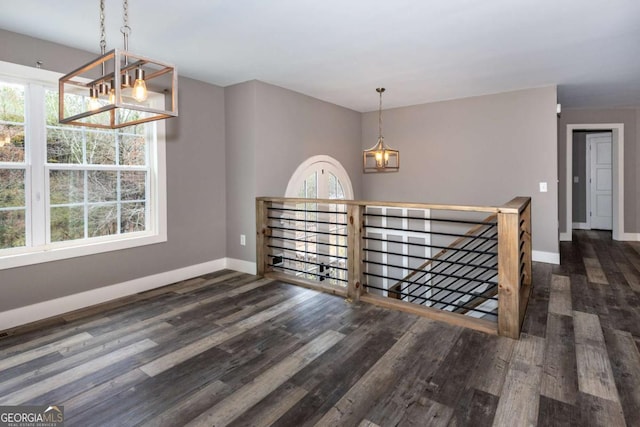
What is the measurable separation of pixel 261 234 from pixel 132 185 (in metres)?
1.47

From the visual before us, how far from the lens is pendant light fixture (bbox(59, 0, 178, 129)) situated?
157cm

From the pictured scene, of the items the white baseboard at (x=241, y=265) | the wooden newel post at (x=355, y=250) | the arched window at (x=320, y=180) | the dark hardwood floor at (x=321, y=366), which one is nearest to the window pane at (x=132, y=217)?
the dark hardwood floor at (x=321, y=366)

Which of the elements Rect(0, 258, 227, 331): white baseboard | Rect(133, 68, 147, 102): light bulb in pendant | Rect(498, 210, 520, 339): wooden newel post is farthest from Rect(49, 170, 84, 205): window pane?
Rect(498, 210, 520, 339): wooden newel post

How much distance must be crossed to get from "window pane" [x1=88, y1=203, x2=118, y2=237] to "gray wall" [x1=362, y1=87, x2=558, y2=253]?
400cm

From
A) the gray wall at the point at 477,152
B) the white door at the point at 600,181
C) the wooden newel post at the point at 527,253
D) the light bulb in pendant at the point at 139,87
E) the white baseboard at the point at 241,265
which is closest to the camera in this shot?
the light bulb in pendant at the point at 139,87

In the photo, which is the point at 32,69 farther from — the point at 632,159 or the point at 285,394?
the point at 632,159

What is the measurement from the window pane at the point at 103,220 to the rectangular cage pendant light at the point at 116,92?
826mm

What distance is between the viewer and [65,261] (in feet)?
10.3

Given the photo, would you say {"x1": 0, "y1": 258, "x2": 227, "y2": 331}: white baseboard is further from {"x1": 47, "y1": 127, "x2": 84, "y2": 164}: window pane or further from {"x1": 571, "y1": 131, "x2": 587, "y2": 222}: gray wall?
{"x1": 571, "y1": 131, "x2": 587, "y2": 222}: gray wall

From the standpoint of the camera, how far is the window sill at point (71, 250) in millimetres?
2842

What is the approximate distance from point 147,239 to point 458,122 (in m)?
4.51

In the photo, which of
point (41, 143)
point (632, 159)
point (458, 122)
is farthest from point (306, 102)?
point (632, 159)

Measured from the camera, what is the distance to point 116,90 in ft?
4.83

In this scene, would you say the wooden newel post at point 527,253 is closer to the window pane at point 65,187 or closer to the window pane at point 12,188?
the window pane at point 65,187
